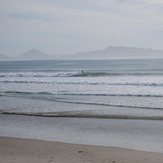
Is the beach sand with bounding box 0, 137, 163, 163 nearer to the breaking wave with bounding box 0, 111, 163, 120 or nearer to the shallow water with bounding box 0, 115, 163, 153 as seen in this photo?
the shallow water with bounding box 0, 115, 163, 153

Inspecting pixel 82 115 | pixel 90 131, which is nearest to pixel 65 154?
pixel 90 131

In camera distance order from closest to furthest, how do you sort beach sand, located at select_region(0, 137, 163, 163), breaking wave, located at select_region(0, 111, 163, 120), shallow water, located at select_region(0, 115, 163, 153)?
beach sand, located at select_region(0, 137, 163, 163)
shallow water, located at select_region(0, 115, 163, 153)
breaking wave, located at select_region(0, 111, 163, 120)

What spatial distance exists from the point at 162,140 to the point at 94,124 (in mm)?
3088

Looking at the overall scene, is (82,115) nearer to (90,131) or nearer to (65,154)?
(90,131)

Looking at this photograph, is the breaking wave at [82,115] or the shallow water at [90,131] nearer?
the shallow water at [90,131]

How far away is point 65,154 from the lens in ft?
24.7

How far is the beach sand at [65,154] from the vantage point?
6.91 meters

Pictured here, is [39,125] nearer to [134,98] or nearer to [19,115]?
[19,115]

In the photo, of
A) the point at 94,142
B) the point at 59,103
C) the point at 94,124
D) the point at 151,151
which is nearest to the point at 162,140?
the point at 151,151

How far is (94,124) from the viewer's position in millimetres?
11180

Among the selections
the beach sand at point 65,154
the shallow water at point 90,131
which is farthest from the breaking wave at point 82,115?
the beach sand at point 65,154

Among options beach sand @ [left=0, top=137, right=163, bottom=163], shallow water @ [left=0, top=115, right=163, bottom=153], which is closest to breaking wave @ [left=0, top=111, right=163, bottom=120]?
shallow water @ [left=0, top=115, right=163, bottom=153]

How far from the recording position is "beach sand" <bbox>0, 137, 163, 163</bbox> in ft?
22.7

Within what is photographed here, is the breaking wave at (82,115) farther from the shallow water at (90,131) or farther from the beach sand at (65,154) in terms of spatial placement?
the beach sand at (65,154)
